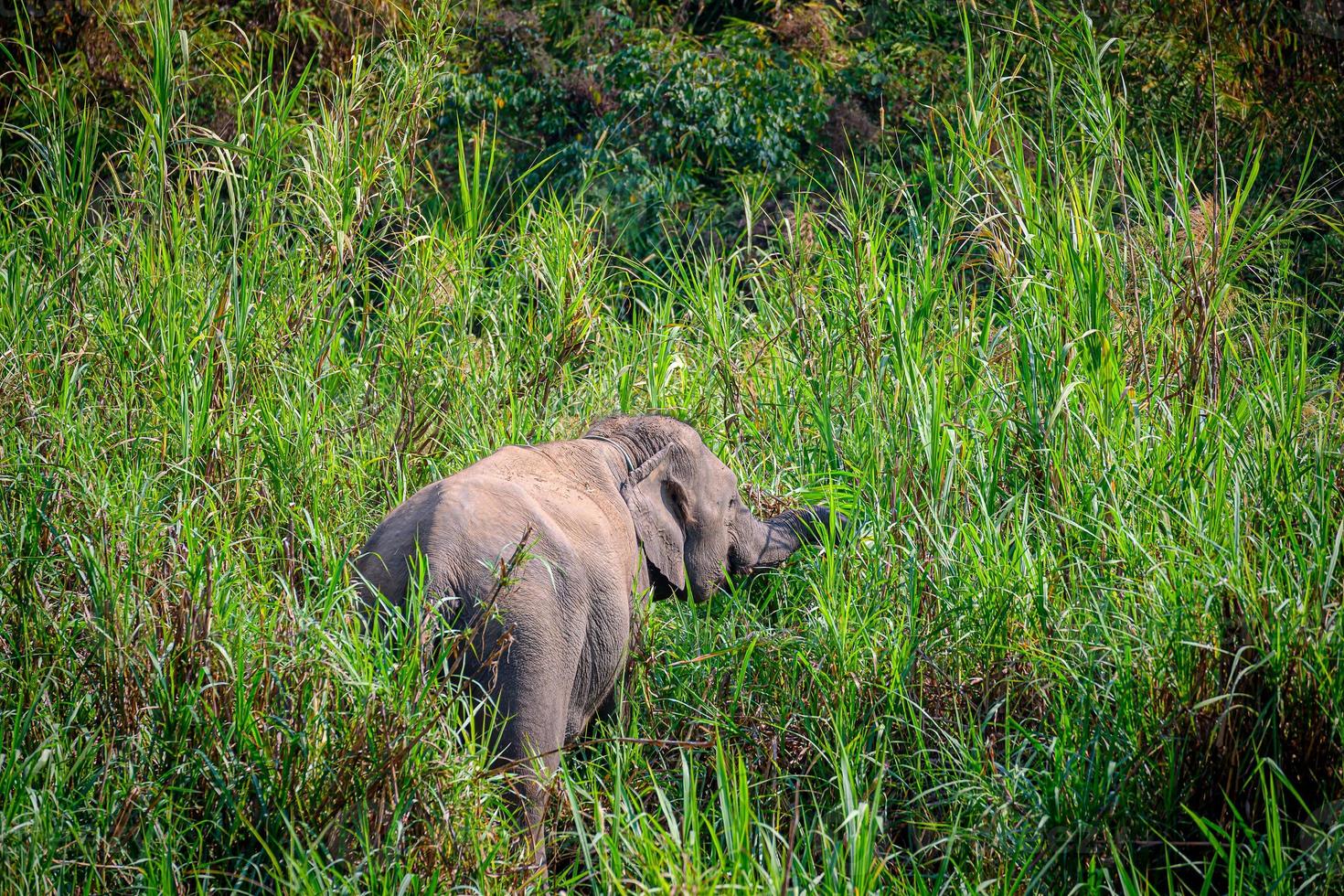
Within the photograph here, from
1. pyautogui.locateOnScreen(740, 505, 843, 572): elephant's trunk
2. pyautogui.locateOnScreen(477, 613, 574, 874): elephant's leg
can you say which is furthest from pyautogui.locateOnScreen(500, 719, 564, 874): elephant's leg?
pyautogui.locateOnScreen(740, 505, 843, 572): elephant's trunk

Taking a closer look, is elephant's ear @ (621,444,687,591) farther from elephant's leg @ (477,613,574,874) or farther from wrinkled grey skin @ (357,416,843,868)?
elephant's leg @ (477,613,574,874)

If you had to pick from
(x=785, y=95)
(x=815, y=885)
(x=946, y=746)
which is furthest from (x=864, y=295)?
(x=785, y=95)

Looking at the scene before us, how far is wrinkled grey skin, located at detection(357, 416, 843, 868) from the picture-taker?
9.11 ft

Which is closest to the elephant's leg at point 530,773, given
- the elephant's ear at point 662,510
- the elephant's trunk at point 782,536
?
the elephant's ear at point 662,510

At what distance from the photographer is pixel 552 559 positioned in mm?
2896

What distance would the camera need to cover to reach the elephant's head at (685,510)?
3.46 meters

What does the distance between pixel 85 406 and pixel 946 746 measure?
2863 mm

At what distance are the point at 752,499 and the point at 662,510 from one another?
86cm

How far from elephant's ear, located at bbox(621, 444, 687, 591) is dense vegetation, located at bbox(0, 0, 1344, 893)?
29cm

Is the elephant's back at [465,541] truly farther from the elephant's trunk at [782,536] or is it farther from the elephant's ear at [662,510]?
the elephant's trunk at [782,536]

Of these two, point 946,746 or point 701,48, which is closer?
point 946,746

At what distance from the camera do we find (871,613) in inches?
137

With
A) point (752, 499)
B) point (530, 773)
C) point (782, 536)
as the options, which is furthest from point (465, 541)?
point (752, 499)

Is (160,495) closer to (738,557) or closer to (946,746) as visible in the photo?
(738,557)
